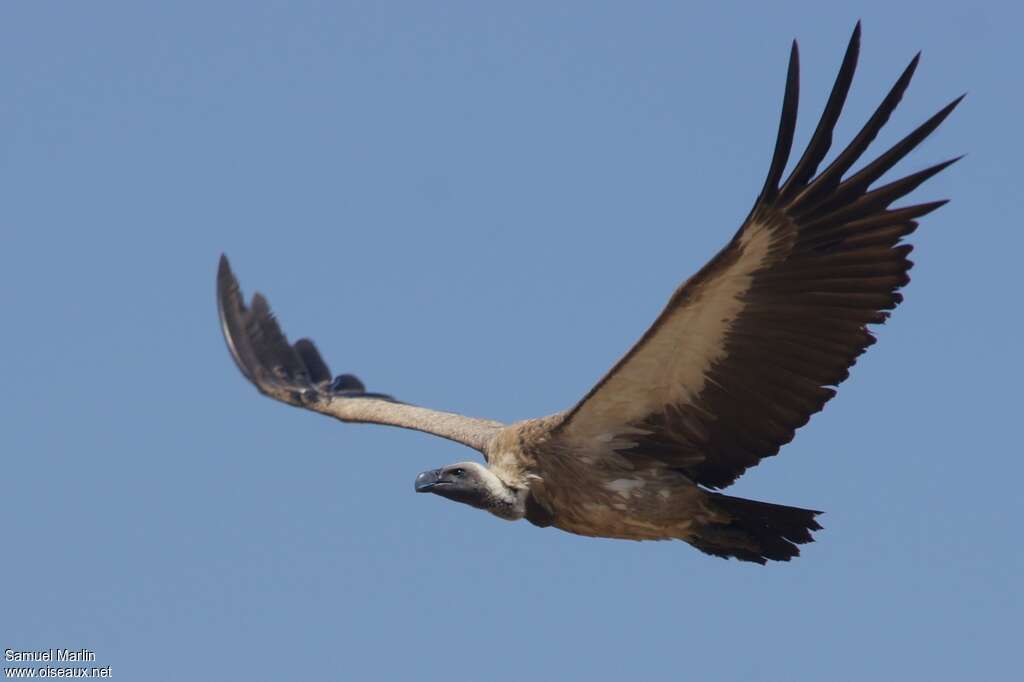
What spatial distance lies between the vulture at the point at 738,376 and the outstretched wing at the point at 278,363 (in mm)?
3274

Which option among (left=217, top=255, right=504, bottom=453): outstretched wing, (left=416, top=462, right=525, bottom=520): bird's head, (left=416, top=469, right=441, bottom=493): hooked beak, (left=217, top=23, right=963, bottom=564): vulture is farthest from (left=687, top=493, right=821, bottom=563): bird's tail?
(left=217, top=255, right=504, bottom=453): outstretched wing

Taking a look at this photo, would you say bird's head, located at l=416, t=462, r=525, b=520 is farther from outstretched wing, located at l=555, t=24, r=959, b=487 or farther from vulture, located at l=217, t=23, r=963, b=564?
outstretched wing, located at l=555, t=24, r=959, b=487

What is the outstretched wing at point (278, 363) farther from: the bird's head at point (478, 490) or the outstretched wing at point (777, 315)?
the outstretched wing at point (777, 315)

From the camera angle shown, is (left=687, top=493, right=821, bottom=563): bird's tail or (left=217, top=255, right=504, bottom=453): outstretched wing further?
(left=217, top=255, right=504, bottom=453): outstretched wing

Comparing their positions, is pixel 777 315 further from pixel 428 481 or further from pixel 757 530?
pixel 428 481

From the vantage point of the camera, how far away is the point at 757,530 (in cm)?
1047

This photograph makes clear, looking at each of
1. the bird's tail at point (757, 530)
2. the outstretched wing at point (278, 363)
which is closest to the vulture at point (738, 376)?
the bird's tail at point (757, 530)

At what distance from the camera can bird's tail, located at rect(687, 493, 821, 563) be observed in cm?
1036

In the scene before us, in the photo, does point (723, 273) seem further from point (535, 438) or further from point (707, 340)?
point (535, 438)

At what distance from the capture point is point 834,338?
9.48m

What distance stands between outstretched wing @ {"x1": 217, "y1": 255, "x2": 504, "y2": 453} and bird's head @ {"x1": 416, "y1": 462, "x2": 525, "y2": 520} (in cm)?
345

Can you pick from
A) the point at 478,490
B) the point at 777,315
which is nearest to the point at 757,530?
the point at 777,315

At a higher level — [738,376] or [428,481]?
[738,376]

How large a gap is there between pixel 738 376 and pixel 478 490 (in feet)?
6.28
